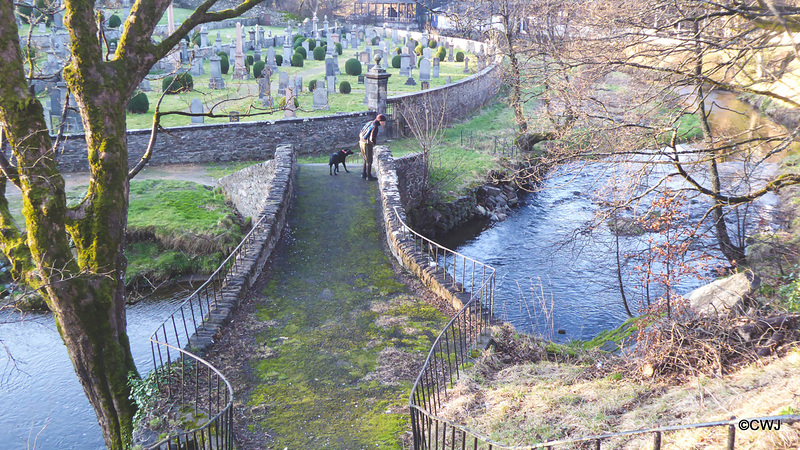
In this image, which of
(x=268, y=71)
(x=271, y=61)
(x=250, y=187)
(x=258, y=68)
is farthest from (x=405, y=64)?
(x=250, y=187)

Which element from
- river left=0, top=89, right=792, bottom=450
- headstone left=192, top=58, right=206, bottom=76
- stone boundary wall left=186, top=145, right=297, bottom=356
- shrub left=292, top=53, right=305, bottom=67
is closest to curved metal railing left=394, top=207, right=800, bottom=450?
river left=0, top=89, right=792, bottom=450

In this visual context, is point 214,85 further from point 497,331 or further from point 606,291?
point 497,331

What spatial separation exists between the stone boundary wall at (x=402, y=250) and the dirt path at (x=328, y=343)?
0.97ft

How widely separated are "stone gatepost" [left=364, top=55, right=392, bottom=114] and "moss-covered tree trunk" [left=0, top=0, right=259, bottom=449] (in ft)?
40.6

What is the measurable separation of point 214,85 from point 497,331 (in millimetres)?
21974

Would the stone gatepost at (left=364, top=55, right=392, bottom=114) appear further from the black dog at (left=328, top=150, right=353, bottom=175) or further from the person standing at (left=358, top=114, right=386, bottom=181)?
the person standing at (left=358, top=114, right=386, bottom=181)

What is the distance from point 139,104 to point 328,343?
18.5 m

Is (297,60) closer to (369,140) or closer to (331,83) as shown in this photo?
(331,83)

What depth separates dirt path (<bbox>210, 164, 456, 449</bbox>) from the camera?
22.8 feet

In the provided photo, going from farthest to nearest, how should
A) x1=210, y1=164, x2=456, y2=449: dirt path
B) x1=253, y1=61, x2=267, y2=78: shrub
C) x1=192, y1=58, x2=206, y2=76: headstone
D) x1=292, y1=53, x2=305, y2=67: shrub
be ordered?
x1=292, y1=53, x2=305, y2=67: shrub < x1=253, y1=61, x2=267, y2=78: shrub < x1=192, y1=58, x2=206, y2=76: headstone < x1=210, y1=164, x2=456, y2=449: dirt path

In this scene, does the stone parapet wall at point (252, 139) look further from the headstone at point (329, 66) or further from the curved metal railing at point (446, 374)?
the curved metal railing at point (446, 374)

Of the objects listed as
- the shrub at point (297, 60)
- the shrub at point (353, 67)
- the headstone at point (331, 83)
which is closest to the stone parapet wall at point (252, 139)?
the headstone at point (331, 83)

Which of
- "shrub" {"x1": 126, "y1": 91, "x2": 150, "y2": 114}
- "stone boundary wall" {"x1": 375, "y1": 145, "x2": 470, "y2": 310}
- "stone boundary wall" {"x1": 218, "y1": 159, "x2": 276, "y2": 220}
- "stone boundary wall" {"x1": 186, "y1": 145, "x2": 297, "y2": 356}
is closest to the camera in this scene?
"stone boundary wall" {"x1": 186, "y1": 145, "x2": 297, "y2": 356}

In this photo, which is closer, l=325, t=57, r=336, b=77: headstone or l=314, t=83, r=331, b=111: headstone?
l=314, t=83, r=331, b=111: headstone
